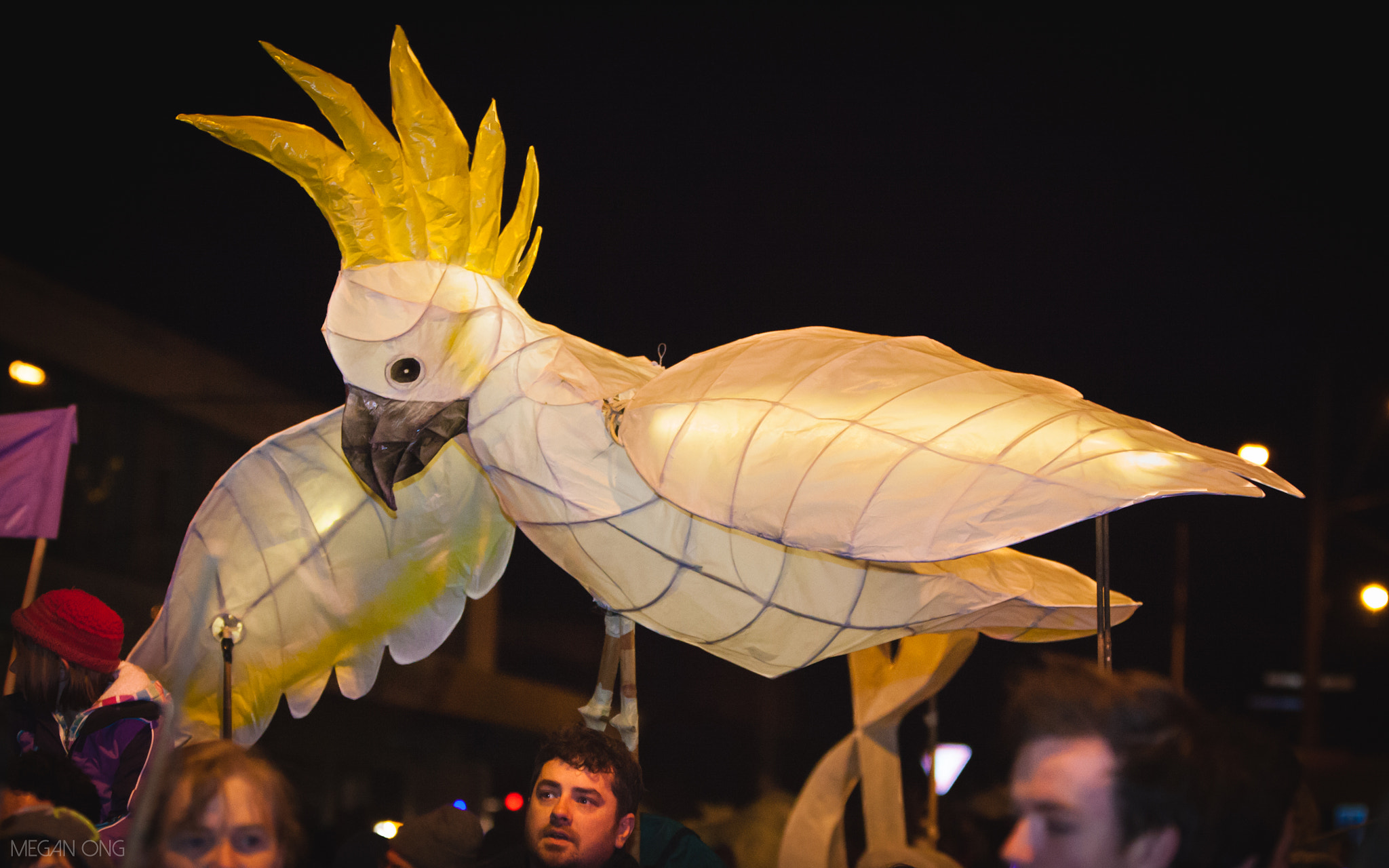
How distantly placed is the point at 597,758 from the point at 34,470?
1.99 meters

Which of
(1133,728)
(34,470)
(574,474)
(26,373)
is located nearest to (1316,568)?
(574,474)

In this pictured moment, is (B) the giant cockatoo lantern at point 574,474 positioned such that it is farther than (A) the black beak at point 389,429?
No

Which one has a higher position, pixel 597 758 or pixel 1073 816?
pixel 1073 816

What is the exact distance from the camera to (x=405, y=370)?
206 cm

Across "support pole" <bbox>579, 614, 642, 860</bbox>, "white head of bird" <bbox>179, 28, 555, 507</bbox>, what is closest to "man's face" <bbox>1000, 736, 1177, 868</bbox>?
"support pole" <bbox>579, 614, 642, 860</bbox>

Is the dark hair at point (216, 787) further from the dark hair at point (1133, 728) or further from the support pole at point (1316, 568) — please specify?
the support pole at point (1316, 568)

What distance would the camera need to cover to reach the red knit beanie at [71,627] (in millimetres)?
2037

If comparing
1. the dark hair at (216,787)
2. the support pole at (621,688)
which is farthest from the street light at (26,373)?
the dark hair at (216,787)

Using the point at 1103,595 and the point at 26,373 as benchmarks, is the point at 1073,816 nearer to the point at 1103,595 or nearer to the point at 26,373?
the point at 1103,595

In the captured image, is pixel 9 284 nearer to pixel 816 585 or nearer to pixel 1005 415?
pixel 816 585

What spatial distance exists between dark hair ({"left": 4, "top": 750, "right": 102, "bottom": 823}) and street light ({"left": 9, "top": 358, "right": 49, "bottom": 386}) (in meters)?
2.78

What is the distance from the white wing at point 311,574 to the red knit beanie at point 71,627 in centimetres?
29

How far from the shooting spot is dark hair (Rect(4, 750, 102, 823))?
1.64 m

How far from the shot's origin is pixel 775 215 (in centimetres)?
334
